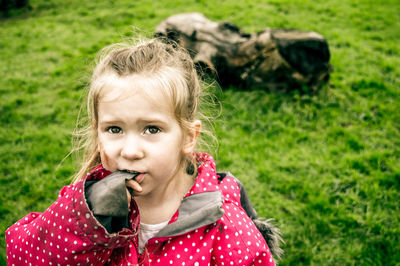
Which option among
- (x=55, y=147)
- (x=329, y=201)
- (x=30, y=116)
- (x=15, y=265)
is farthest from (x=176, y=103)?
(x=30, y=116)

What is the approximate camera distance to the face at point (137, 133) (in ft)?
4.68

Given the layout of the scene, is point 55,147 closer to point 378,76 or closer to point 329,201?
point 329,201

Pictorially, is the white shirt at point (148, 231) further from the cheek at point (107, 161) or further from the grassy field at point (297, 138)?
the grassy field at point (297, 138)

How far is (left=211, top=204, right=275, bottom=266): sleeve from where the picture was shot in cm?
154

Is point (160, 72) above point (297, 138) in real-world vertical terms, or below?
above

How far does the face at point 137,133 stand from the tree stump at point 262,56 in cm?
283

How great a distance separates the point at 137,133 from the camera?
1.45m

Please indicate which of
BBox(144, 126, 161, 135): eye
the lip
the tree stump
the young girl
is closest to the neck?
the young girl

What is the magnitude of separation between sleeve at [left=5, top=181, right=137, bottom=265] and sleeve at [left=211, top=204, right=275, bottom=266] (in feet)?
1.49

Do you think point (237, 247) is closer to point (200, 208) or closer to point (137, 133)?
point (200, 208)

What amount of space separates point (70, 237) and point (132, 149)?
17.9 inches

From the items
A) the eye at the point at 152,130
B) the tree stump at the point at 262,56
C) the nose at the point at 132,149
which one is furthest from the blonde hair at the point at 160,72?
the tree stump at the point at 262,56

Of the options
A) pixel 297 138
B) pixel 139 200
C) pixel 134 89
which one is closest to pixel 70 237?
pixel 139 200

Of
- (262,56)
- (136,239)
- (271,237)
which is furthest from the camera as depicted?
(262,56)
